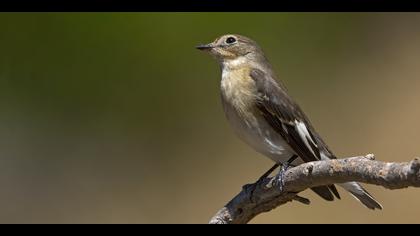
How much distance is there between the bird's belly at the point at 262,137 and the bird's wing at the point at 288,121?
0.10 ft

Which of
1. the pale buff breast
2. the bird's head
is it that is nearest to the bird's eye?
the bird's head

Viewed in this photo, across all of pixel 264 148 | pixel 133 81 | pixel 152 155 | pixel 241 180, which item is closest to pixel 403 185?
pixel 264 148

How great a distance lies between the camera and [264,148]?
387 centimetres

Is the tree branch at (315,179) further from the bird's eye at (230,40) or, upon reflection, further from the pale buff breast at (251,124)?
the bird's eye at (230,40)

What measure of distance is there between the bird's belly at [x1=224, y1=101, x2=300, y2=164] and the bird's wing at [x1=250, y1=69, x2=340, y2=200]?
3 centimetres

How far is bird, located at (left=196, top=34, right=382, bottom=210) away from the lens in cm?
378

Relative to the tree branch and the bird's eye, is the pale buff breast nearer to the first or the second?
the tree branch

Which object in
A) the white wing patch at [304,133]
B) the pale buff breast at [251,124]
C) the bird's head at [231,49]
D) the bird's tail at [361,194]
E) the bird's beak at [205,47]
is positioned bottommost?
the bird's tail at [361,194]

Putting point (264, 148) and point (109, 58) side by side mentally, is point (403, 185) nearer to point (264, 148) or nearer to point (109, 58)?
point (264, 148)

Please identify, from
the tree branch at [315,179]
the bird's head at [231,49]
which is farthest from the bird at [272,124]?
the tree branch at [315,179]

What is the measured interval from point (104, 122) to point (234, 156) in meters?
1.10

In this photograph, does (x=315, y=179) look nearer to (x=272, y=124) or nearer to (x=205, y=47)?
(x=272, y=124)

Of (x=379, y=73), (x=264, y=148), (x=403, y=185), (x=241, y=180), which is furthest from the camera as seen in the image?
(x=379, y=73)

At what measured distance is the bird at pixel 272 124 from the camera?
3.78 metres
